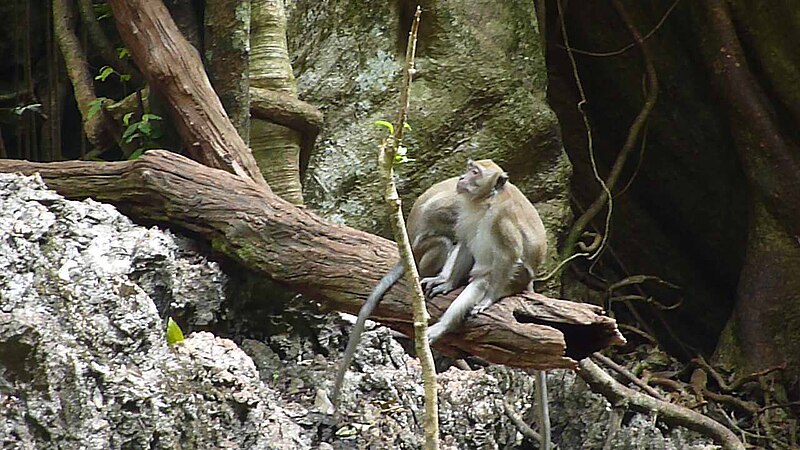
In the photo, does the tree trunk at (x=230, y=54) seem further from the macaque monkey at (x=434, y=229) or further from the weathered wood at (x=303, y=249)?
the macaque monkey at (x=434, y=229)

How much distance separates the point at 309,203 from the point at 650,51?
286 centimetres

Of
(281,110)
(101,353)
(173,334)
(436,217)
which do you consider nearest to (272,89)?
(281,110)

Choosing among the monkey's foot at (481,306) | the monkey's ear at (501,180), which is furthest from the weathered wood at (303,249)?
the monkey's ear at (501,180)

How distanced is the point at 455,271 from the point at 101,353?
1534mm

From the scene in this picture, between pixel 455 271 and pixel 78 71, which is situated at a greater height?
pixel 78 71

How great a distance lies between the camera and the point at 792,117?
6520 mm

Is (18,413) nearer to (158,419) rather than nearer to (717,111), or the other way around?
(158,419)

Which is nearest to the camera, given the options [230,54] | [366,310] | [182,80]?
[366,310]

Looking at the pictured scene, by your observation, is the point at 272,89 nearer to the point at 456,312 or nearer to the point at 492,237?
the point at 492,237

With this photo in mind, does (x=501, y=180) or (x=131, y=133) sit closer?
(x=501, y=180)

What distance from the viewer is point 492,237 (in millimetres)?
3955

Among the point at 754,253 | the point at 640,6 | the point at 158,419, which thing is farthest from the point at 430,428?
the point at 640,6

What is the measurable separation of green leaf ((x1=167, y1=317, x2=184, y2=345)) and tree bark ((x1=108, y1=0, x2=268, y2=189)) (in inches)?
38.3

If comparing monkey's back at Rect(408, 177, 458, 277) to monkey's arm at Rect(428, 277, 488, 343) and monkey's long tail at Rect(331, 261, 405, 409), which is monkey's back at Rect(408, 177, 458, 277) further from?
monkey's long tail at Rect(331, 261, 405, 409)
